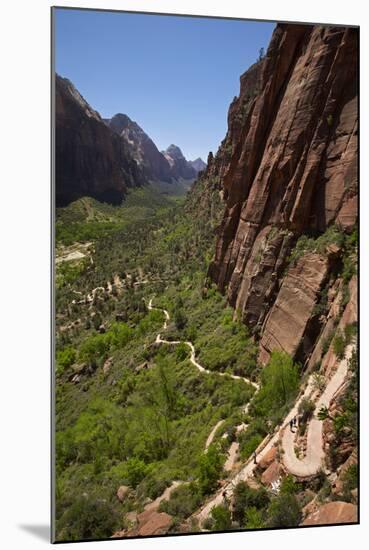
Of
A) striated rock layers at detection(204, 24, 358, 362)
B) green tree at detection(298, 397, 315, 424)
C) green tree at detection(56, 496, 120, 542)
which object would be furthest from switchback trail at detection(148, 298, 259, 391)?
green tree at detection(56, 496, 120, 542)

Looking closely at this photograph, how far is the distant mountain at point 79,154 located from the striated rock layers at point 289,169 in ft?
13.0

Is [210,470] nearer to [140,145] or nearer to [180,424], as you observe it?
[180,424]

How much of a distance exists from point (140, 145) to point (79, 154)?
2.02 metres

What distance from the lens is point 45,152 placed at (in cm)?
857

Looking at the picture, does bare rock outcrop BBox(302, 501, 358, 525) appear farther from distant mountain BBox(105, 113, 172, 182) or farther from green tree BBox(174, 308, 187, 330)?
distant mountain BBox(105, 113, 172, 182)

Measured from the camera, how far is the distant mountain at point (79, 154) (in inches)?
368

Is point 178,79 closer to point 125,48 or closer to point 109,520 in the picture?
point 125,48

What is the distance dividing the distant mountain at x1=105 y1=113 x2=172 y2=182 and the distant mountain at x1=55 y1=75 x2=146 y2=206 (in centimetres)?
47

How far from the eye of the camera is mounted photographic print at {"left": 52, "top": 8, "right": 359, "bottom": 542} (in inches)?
354

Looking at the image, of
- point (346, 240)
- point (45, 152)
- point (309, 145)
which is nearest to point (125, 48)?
point (45, 152)

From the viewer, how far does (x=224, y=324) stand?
15383 millimetres

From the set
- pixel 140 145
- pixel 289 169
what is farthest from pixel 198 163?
pixel 140 145

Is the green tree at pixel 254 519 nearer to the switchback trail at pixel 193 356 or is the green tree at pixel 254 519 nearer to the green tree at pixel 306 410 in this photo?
the green tree at pixel 306 410

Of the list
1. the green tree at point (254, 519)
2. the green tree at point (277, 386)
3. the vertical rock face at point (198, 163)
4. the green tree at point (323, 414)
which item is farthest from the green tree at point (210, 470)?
the vertical rock face at point (198, 163)
